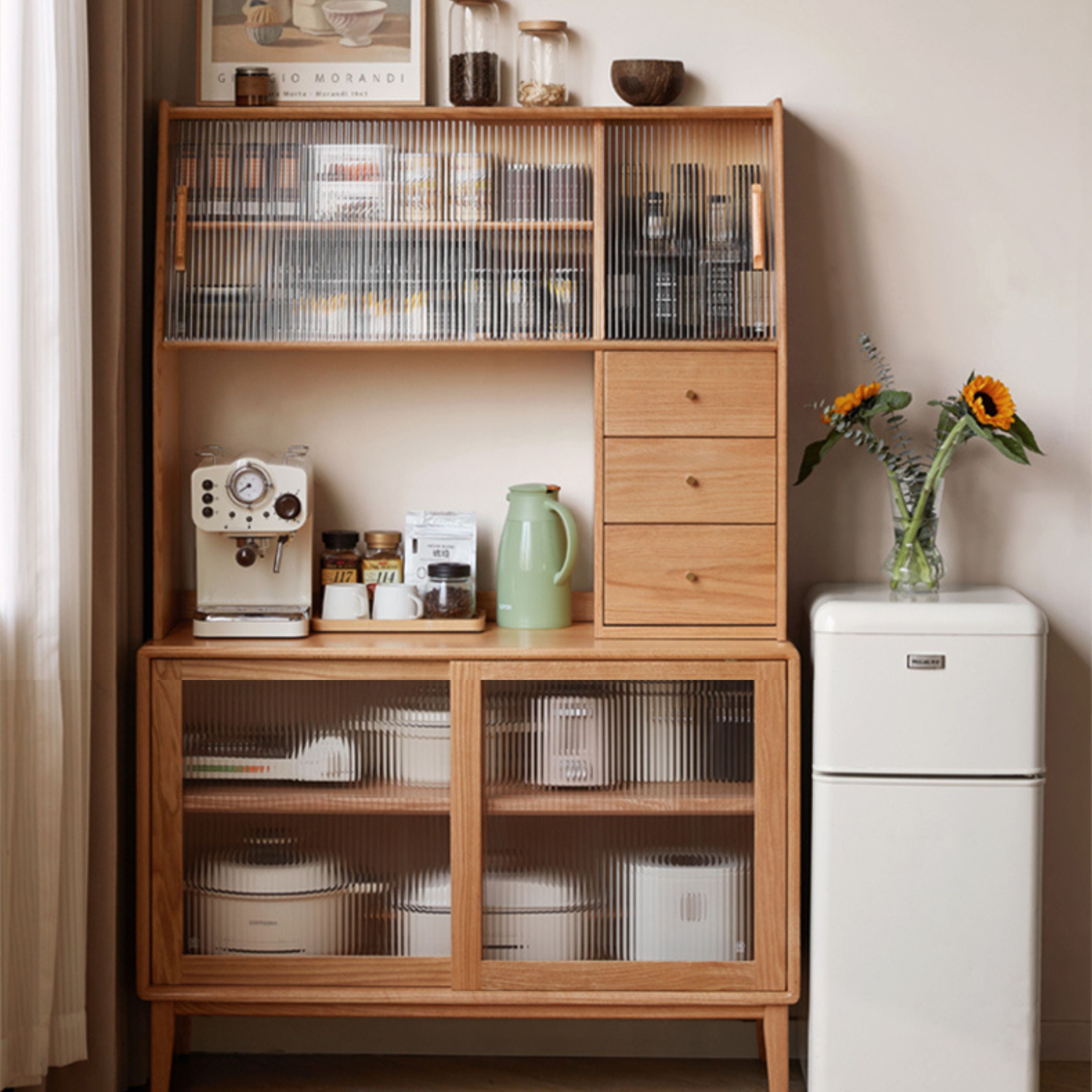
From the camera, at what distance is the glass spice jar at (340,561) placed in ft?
8.69

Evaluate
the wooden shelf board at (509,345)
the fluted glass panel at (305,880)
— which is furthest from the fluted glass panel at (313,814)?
the wooden shelf board at (509,345)

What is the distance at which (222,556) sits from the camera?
2564 millimetres

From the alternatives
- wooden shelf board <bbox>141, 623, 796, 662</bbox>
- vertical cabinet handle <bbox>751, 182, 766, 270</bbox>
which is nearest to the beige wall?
vertical cabinet handle <bbox>751, 182, 766, 270</bbox>

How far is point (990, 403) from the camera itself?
8.00 ft

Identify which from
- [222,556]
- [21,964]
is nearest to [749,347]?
[222,556]

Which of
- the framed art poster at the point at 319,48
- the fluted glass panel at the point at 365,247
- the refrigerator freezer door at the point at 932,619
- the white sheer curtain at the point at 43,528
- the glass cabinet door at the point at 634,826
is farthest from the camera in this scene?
the framed art poster at the point at 319,48

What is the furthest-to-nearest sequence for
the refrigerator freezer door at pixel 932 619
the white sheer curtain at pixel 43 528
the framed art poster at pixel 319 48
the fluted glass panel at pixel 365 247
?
the framed art poster at pixel 319 48
the fluted glass panel at pixel 365 247
the refrigerator freezer door at pixel 932 619
the white sheer curtain at pixel 43 528

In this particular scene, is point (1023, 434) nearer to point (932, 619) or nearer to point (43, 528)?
point (932, 619)

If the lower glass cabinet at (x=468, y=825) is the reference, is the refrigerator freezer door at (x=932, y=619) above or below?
above

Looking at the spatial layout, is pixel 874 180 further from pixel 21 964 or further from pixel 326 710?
pixel 21 964

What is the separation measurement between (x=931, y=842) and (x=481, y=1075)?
1078 mm

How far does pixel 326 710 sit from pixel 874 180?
160cm

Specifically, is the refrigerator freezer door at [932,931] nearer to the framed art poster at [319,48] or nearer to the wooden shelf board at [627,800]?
the wooden shelf board at [627,800]

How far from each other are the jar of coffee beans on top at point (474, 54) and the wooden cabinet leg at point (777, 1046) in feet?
6.24
